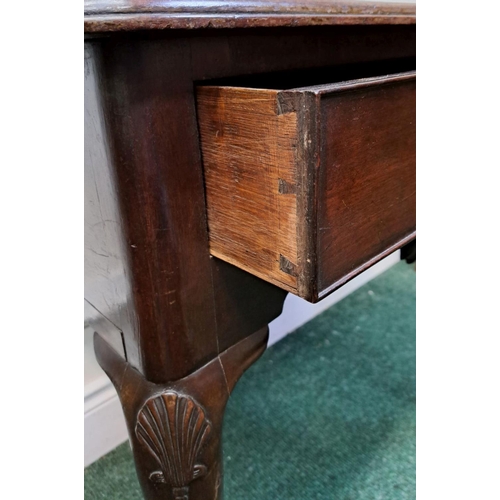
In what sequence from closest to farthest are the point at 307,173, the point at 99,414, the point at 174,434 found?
the point at 307,173
the point at 174,434
the point at 99,414

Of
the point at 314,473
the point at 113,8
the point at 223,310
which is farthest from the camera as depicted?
the point at 314,473

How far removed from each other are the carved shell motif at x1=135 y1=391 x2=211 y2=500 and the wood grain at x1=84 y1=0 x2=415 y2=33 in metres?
0.35

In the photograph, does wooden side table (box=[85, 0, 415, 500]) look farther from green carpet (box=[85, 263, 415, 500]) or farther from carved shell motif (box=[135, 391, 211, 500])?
green carpet (box=[85, 263, 415, 500])

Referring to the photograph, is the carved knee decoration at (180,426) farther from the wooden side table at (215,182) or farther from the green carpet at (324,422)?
the green carpet at (324,422)

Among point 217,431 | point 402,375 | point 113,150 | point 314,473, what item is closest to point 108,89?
point 113,150

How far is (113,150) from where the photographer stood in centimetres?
41

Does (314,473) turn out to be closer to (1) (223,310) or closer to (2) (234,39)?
(1) (223,310)

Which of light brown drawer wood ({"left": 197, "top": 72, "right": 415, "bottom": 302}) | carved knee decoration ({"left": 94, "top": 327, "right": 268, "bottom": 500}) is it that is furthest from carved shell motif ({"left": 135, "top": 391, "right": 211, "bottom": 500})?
light brown drawer wood ({"left": 197, "top": 72, "right": 415, "bottom": 302})

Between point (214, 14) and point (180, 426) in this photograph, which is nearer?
point (214, 14)

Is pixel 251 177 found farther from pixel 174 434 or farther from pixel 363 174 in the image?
pixel 174 434

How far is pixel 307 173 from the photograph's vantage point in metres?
0.36

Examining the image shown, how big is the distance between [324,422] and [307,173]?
2.46 feet

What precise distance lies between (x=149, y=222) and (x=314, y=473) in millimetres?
637

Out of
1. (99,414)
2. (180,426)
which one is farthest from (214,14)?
(99,414)
